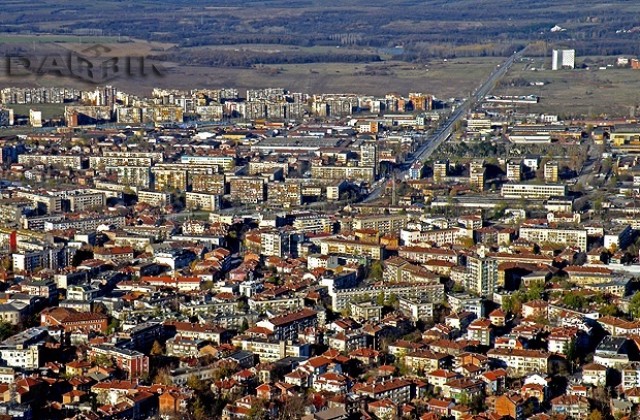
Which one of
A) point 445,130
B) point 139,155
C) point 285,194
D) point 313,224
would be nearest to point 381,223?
point 313,224

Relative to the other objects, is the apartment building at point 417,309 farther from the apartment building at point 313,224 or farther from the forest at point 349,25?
the forest at point 349,25

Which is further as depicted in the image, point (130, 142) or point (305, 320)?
point (130, 142)

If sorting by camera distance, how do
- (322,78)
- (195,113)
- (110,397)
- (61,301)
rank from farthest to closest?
(322,78) < (195,113) < (61,301) < (110,397)

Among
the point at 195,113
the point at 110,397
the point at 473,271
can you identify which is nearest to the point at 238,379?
the point at 110,397

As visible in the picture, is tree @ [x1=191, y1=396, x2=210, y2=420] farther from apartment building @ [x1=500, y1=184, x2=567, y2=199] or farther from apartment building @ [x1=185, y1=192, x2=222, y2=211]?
apartment building @ [x1=500, y1=184, x2=567, y2=199]


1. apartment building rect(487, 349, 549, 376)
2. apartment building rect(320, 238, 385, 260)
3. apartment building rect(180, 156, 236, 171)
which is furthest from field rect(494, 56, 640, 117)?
apartment building rect(487, 349, 549, 376)

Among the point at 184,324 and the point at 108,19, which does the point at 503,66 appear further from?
the point at 184,324
